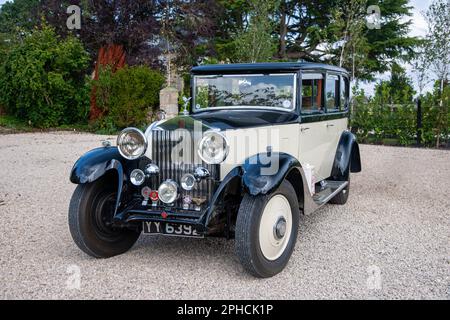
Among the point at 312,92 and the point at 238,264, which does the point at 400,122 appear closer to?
the point at 312,92

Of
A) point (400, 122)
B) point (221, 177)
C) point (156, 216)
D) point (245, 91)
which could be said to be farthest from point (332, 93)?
point (400, 122)

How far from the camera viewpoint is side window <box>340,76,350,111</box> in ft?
20.9

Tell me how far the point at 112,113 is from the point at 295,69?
37.7 ft

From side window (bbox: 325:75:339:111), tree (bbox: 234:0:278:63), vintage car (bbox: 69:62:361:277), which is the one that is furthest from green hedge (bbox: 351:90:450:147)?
vintage car (bbox: 69:62:361:277)

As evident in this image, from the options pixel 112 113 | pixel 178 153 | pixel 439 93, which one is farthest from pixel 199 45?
pixel 178 153

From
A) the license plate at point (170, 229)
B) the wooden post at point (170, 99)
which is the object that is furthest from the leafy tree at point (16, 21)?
the license plate at point (170, 229)

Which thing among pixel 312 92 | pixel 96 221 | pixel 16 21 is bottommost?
pixel 96 221

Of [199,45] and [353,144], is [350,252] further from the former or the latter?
[199,45]

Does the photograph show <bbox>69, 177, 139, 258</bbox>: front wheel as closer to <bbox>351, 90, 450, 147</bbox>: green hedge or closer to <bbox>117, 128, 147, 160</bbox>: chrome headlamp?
<bbox>117, 128, 147, 160</bbox>: chrome headlamp

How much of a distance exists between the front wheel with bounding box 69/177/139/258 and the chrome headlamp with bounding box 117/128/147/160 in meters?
0.36

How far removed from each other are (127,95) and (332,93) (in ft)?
33.5

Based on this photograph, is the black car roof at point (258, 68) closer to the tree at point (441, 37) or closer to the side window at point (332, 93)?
the side window at point (332, 93)

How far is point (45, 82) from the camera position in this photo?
619 inches

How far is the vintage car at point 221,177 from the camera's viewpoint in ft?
12.5
